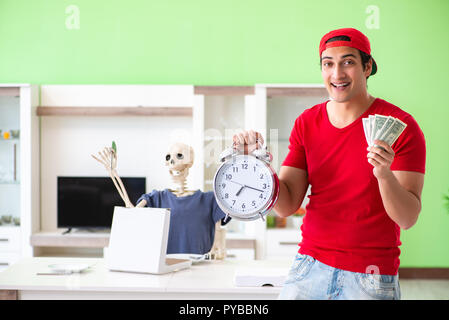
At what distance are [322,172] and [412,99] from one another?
3650mm

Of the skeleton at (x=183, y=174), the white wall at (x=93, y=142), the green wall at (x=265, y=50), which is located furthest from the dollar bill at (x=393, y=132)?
the green wall at (x=265, y=50)

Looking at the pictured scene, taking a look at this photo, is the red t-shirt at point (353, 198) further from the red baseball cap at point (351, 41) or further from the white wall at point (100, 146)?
the white wall at point (100, 146)

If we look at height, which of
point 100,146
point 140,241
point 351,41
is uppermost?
point 351,41

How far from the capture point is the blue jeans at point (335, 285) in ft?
4.09

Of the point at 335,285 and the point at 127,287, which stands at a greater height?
the point at 335,285

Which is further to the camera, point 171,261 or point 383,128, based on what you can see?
point 171,261

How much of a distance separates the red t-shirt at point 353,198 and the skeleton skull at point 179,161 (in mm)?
1405

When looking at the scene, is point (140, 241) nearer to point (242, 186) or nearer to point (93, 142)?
point (242, 186)

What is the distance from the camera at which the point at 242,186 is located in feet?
4.59

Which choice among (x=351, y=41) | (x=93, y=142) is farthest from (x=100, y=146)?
(x=351, y=41)

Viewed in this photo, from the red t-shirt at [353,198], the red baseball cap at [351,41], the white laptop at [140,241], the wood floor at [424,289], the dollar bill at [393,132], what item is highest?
the red baseball cap at [351,41]

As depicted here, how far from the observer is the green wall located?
459 centimetres

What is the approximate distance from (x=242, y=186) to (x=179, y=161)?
1318 millimetres
